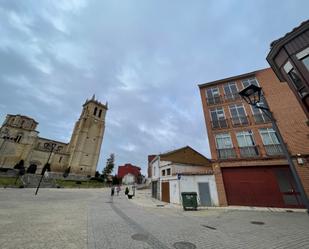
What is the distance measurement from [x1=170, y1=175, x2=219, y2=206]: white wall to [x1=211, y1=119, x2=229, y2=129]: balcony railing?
5.39 meters

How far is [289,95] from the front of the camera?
15.0 m

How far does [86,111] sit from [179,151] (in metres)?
46.8

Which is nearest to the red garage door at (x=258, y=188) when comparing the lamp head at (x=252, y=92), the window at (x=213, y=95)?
the window at (x=213, y=95)

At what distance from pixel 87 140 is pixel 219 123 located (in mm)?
50586

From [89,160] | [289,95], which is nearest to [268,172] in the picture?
[289,95]

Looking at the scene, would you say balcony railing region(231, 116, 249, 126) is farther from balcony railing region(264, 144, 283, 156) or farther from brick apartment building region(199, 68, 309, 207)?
balcony railing region(264, 144, 283, 156)

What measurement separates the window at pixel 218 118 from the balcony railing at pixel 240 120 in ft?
2.95

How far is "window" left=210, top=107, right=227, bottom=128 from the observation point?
1698cm

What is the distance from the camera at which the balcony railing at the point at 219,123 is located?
1678cm

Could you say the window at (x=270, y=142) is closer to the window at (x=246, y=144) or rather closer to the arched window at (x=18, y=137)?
the window at (x=246, y=144)

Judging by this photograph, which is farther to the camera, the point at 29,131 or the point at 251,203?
the point at 29,131

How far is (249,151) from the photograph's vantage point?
14742 millimetres

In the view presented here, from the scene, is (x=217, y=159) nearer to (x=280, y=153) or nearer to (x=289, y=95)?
(x=280, y=153)

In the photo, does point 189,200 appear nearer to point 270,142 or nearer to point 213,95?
point 270,142
